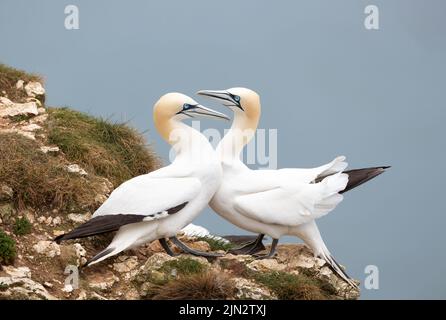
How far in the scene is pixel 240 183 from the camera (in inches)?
713

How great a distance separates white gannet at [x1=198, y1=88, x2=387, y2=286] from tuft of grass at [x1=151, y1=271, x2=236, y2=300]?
1.63 metres

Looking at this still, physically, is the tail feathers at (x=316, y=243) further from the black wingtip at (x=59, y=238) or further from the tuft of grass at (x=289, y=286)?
the black wingtip at (x=59, y=238)

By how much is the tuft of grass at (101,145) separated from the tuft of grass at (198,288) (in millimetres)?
3926

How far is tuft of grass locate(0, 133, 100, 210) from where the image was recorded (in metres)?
18.6

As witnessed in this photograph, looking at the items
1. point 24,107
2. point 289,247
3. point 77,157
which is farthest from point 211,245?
point 24,107

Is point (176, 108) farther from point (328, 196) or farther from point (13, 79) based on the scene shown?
point (13, 79)

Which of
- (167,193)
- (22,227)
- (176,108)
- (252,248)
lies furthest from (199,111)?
(22,227)

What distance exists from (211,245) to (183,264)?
2.45 meters

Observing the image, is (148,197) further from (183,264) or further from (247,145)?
(247,145)

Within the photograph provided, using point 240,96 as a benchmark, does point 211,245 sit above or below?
below

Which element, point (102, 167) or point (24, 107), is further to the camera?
point (24, 107)
